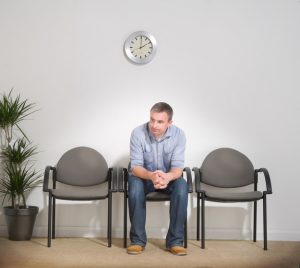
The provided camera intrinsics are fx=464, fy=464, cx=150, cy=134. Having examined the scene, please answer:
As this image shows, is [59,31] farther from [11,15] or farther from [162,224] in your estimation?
[162,224]

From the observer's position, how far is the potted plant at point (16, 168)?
4.15 meters

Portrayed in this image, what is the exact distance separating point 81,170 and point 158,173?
0.95m

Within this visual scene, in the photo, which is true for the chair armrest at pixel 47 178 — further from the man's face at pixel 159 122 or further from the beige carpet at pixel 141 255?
the man's face at pixel 159 122

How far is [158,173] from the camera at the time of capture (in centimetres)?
368

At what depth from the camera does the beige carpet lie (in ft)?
11.2

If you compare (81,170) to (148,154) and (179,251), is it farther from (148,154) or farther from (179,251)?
(179,251)

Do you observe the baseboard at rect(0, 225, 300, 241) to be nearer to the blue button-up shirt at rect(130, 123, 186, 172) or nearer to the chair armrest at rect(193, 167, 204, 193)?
the chair armrest at rect(193, 167, 204, 193)

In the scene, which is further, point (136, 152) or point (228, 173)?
point (228, 173)

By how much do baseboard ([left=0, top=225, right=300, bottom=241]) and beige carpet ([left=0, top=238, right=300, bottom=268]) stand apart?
0.48 feet

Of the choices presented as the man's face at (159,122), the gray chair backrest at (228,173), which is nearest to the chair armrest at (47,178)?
the man's face at (159,122)

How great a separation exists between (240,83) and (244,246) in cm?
154

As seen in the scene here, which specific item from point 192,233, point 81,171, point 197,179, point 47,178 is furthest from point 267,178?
point 47,178

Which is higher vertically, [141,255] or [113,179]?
[113,179]

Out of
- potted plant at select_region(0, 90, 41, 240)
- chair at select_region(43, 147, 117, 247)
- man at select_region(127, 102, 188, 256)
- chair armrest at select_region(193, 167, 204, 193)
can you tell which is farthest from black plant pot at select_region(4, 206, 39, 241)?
chair armrest at select_region(193, 167, 204, 193)
